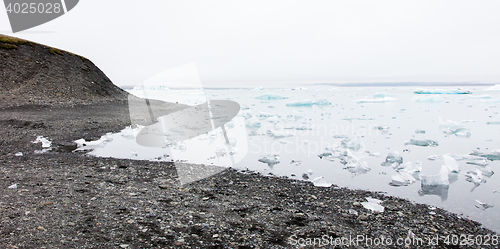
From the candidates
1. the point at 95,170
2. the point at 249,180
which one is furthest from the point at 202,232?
the point at 95,170

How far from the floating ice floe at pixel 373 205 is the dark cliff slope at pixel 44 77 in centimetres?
2120

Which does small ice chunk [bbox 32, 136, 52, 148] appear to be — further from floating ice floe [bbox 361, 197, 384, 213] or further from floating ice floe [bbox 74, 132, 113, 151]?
floating ice floe [bbox 361, 197, 384, 213]

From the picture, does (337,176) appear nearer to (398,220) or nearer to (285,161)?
(285,161)

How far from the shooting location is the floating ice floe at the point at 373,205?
3.51 meters

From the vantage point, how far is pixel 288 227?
304 cm

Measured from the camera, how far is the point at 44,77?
2245 centimetres

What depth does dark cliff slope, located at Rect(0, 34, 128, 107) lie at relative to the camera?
63.2ft

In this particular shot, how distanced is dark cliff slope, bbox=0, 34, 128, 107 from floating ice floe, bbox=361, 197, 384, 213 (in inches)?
835

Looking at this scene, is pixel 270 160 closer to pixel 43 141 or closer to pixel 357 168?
pixel 357 168

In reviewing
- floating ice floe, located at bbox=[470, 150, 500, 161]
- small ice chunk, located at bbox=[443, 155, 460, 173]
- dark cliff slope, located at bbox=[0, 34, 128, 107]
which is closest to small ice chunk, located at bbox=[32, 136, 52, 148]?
small ice chunk, located at bbox=[443, 155, 460, 173]

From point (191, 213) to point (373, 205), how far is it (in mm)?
2546

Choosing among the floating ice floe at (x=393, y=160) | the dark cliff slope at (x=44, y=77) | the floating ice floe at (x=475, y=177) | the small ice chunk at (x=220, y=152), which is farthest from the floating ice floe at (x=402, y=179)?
the dark cliff slope at (x=44, y=77)

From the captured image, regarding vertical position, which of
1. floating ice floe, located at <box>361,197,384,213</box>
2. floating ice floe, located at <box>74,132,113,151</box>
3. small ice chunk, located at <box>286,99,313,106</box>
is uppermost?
floating ice floe, located at <box>74,132,113,151</box>

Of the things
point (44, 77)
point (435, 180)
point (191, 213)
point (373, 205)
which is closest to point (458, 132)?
point (435, 180)
